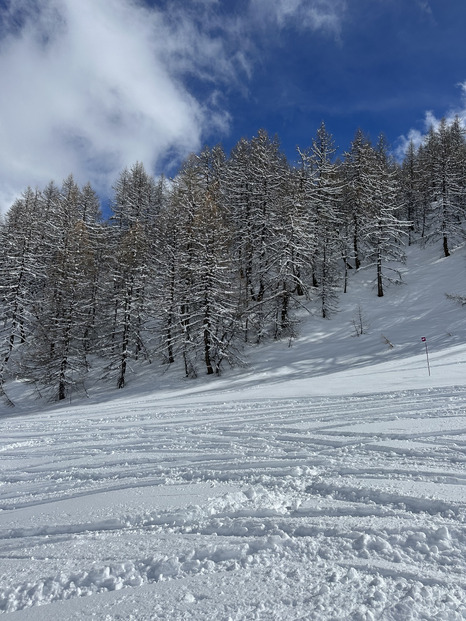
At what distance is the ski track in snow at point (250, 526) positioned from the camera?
2230mm

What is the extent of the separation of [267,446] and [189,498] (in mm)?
1830

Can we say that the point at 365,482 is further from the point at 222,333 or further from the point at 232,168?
the point at 232,168

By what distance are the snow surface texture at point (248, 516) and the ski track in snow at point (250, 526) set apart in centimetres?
1

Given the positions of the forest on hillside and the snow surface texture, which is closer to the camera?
the snow surface texture

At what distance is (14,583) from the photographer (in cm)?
260

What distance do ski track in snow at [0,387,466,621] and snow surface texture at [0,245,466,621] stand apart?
1 centimetres

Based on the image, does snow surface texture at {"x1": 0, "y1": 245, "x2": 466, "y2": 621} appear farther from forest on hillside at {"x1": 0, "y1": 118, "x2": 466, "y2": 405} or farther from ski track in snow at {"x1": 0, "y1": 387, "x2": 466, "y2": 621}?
forest on hillside at {"x1": 0, "y1": 118, "x2": 466, "y2": 405}

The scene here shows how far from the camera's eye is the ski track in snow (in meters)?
2.23

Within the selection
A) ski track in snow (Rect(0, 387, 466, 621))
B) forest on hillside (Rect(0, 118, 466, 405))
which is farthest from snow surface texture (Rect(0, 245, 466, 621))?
forest on hillside (Rect(0, 118, 466, 405))

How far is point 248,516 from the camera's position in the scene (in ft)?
10.6

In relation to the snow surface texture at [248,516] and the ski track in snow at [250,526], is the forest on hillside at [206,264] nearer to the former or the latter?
the snow surface texture at [248,516]

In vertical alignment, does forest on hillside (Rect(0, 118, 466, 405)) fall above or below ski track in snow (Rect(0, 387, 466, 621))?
above

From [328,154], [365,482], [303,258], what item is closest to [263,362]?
[303,258]

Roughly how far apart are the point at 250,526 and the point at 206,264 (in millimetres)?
15817
